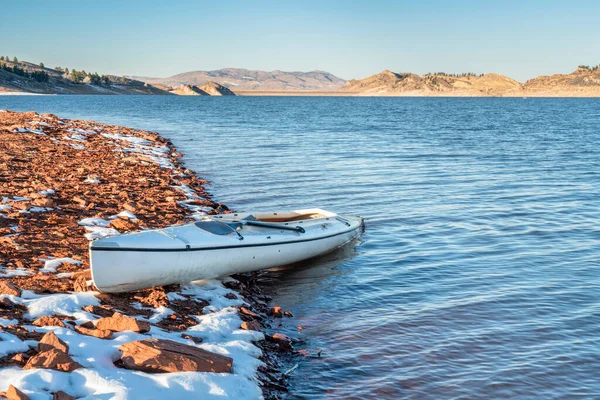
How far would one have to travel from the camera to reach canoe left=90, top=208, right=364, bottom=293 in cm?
1034

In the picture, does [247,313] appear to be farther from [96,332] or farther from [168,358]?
[168,358]

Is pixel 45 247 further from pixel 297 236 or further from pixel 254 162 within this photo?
pixel 254 162

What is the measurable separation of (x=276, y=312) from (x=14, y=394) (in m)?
5.94

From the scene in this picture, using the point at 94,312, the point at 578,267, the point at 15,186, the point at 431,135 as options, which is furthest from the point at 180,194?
the point at 431,135

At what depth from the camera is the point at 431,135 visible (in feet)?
181

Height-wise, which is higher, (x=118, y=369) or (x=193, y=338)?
(x=118, y=369)

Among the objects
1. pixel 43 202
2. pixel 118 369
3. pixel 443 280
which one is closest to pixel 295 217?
pixel 443 280

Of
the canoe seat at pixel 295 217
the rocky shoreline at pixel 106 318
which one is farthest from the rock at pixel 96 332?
the canoe seat at pixel 295 217

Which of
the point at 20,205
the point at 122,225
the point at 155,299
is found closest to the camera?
the point at 155,299

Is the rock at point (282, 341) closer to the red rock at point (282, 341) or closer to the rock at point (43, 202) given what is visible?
the red rock at point (282, 341)

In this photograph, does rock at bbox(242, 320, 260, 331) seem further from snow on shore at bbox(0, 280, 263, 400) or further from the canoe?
the canoe

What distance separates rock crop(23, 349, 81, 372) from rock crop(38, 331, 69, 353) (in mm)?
118

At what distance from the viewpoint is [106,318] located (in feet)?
28.2

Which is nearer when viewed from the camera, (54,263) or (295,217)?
(54,263)
